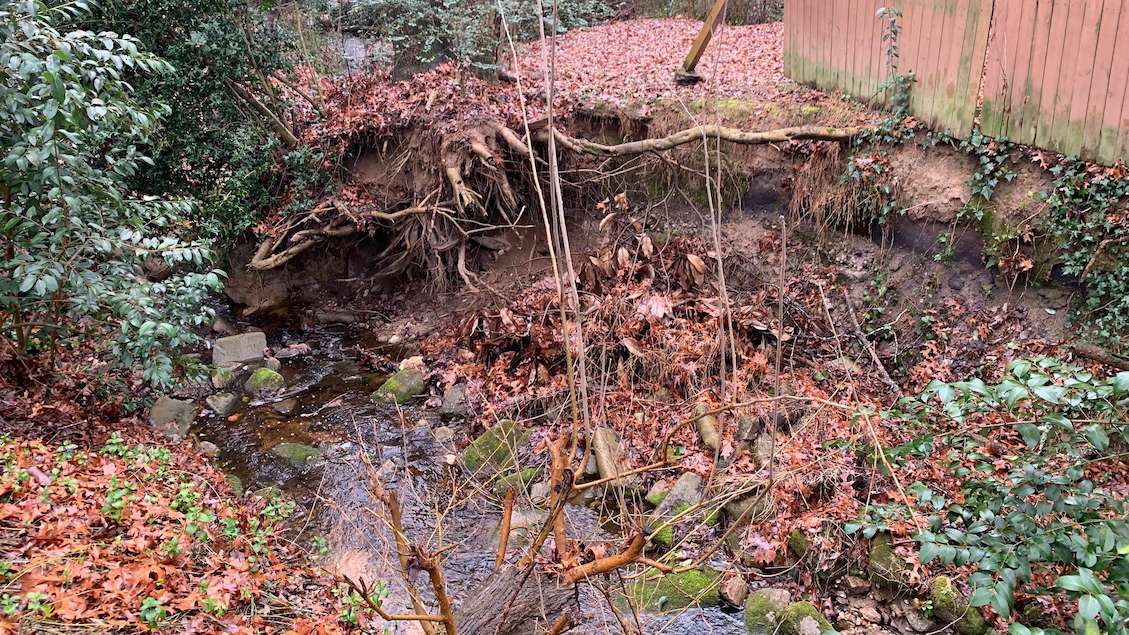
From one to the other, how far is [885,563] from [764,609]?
866 millimetres

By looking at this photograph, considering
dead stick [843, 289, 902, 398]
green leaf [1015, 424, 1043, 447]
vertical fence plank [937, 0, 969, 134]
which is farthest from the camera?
dead stick [843, 289, 902, 398]

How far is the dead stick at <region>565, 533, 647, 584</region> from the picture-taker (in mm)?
2578

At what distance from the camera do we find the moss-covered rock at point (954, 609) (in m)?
4.12

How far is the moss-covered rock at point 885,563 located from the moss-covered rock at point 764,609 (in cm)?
61

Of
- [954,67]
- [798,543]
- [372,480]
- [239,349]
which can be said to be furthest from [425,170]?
[798,543]

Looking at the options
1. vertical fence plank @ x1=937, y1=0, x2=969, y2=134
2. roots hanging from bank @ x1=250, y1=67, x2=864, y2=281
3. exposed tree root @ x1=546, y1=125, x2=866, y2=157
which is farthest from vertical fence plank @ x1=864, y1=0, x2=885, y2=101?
roots hanging from bank @ x1=250, y1=67, x2=864, y2=281

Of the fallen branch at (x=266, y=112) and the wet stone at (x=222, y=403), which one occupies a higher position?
the fallen branch at (x=266, y=112)

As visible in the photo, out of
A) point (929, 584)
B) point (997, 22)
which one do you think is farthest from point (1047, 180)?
→ point (929, 584)

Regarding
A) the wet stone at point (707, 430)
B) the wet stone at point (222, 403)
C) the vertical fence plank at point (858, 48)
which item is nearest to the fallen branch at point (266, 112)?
the wet stone at point (222, 403)

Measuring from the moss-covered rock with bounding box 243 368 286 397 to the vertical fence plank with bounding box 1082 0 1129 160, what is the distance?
26.3 feet

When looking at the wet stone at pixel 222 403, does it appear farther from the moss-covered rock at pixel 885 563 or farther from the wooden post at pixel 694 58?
the wooden post at pixel 694 58

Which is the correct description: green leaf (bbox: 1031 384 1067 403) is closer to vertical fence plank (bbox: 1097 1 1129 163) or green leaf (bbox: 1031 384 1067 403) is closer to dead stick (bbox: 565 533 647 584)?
dead stick (bbox: 565 533 647 584)

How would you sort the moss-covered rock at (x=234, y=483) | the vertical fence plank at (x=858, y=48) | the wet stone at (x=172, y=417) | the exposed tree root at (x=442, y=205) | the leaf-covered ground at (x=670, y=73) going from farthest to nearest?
the exposed tree root at (x=442, y=205), the leaf-covered ground at (x=670, y=73), the vertical fence plank at (x=858, y=48), the wet stone at (x=172, y=417), the moss-covered rock at (x=234, y=483)

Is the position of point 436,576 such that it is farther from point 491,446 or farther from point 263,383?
point 263,383
